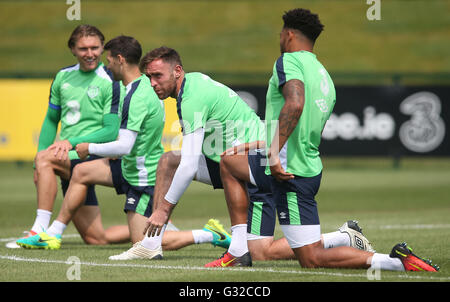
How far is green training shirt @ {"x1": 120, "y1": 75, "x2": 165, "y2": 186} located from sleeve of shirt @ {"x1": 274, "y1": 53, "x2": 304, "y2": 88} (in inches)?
87.1

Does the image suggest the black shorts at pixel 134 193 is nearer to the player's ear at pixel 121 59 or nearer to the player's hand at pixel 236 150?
the player's ear at pixel 121 59

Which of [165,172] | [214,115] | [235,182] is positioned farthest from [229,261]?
[214,115]

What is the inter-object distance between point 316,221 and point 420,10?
114 feet

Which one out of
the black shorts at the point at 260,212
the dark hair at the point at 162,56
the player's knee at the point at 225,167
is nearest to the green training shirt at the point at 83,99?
the dark hair at the point at 162,56

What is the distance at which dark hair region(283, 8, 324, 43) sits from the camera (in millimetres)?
6645

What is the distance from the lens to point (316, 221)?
6.67 meters

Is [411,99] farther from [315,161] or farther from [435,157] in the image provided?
[315,161]

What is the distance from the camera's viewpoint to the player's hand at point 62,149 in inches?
348

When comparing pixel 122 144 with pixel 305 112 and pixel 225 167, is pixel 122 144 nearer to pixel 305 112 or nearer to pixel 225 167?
pixel 225 167

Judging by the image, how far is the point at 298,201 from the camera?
664 cm

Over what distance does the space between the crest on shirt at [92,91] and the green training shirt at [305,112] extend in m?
3.33

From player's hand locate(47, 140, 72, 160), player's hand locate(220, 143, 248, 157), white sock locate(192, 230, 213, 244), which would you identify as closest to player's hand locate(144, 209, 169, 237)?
player's hand locate(220, 143, 248, 157)

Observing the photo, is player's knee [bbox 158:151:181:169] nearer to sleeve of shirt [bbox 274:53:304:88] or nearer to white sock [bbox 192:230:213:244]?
white sock [bbox 192:230:213:244]

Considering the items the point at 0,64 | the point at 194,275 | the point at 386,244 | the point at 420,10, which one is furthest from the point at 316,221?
the point at 420,10
